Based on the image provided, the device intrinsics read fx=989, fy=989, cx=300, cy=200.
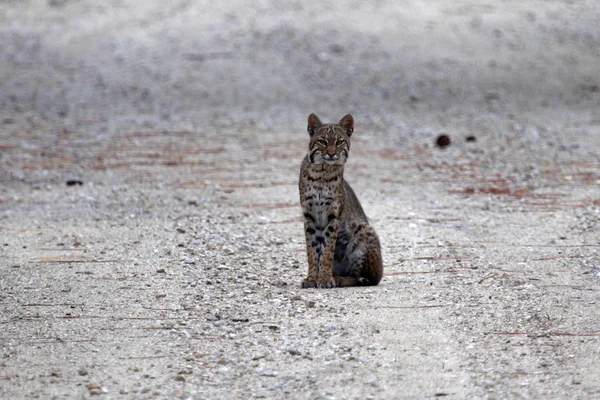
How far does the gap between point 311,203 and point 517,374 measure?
261cm

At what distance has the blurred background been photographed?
58.0 feet

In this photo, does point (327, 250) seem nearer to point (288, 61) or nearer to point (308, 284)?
point (308, 284)

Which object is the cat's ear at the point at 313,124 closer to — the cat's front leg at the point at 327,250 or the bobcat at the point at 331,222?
the bobcat at the point at 331,222

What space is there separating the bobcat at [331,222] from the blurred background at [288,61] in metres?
8.53

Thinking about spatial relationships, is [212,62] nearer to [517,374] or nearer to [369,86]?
[369,86]

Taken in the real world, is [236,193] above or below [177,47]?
below

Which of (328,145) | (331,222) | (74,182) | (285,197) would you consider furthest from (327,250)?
(74,182)

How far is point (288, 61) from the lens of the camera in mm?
20453

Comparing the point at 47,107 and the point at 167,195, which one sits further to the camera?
the point at 47,107

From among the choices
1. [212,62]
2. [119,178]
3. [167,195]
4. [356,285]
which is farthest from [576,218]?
[212,62]

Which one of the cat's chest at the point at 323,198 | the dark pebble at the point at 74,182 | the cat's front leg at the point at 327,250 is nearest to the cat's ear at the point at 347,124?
the cat's chest at the point at 323,198

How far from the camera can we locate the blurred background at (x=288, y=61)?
58.0ft

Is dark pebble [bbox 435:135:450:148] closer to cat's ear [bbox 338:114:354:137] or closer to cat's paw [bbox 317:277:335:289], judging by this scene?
cat's ear [bbox 338:114:354:137]

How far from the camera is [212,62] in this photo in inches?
802
